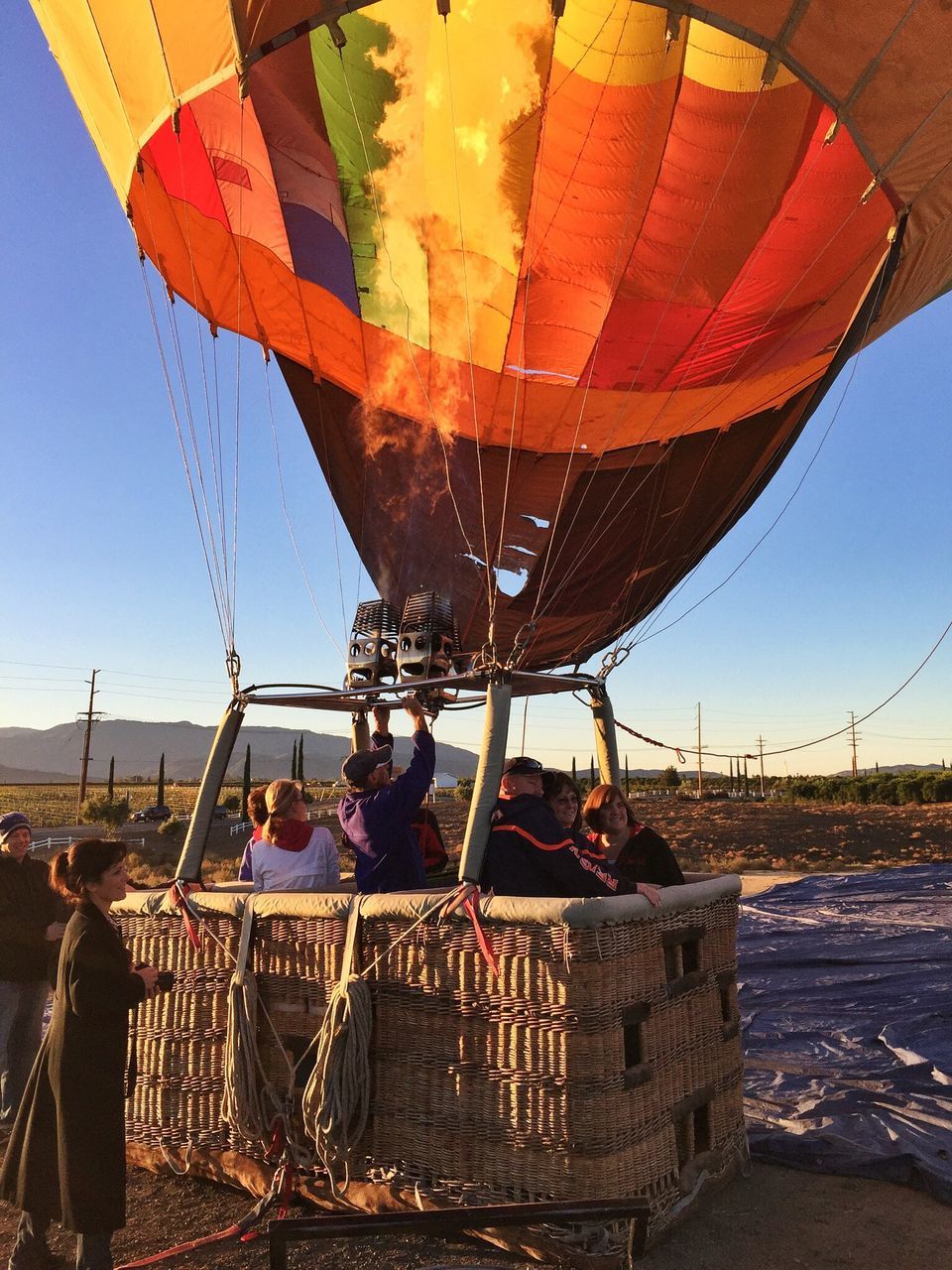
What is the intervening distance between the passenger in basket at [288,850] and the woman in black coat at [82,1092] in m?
1.01

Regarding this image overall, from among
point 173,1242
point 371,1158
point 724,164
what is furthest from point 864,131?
point 173,1242

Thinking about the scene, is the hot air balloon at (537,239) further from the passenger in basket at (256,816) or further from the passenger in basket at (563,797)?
the passenger in basket at (563,797)

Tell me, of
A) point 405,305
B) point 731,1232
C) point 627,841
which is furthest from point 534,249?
point 731,1232

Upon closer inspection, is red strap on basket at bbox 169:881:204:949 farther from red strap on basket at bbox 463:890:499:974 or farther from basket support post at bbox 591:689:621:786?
basket support post at bbox 591:689:621:786

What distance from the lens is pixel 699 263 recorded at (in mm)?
5812

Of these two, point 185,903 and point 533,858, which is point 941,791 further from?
point 185,903

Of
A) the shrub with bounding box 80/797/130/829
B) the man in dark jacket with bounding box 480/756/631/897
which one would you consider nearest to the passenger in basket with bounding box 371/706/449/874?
the man in dark jacket with bounding box 480/756/631/897

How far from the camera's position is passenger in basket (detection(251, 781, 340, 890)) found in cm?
391

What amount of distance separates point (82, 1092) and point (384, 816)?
4.12 ft

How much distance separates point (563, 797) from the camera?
3.96 meters

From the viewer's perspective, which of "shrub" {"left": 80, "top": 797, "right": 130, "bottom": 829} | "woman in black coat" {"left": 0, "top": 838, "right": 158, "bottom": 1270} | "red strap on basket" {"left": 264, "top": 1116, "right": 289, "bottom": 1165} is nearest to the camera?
"woman in black coat" {"left": 0, "top": 838, "right": 158, "bottom": 1270}

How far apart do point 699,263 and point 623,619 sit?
223 centimetres

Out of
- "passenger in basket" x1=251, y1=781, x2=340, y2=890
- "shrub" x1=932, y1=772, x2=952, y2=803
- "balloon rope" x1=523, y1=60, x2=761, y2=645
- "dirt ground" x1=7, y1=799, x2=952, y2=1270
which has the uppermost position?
"balloon rope" x1=523, y1=60, x2=761, y2=645

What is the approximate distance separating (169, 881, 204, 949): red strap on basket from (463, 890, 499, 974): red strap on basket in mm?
1259
